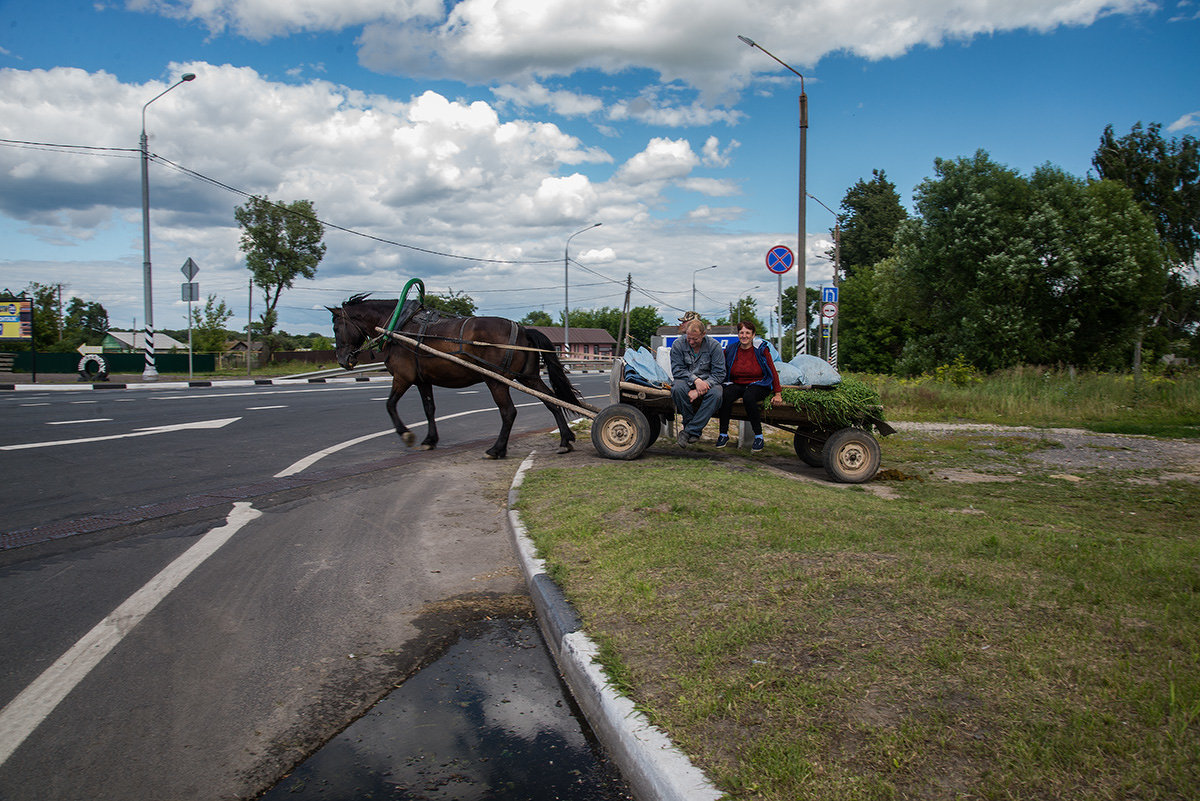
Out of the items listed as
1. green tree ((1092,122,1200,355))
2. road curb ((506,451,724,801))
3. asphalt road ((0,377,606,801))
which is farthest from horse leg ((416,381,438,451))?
green tree ((1092,122,1200,355))

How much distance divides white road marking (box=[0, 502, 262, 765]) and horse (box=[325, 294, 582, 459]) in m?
4.92

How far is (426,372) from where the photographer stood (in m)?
10.2

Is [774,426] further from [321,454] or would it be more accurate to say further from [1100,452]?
[1100,452]

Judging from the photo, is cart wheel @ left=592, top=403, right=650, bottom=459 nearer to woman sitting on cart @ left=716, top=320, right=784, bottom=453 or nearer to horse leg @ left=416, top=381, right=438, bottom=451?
woman sitting on cart @ left=716, top=320, right=784, bottom=453

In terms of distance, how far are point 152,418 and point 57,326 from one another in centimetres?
7977

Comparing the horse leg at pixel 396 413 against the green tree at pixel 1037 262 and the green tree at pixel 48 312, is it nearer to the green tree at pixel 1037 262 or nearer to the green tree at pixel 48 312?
the green tree at pixel 1037 262

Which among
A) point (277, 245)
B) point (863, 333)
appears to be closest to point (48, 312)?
point (277, 245)

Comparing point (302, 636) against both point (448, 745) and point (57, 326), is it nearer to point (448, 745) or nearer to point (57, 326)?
point (448, 745)

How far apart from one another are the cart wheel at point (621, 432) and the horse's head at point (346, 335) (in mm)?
3999

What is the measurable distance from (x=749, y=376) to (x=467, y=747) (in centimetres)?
601

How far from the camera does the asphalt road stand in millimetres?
2844

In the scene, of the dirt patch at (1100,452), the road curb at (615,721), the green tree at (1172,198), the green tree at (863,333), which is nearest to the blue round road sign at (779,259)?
the dirt patch at (1100,452)

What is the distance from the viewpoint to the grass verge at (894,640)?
2.39 meters

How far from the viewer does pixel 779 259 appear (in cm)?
1664
